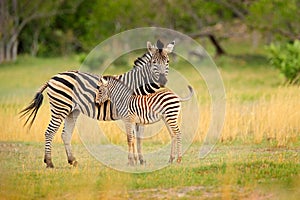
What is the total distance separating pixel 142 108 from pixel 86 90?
852mm

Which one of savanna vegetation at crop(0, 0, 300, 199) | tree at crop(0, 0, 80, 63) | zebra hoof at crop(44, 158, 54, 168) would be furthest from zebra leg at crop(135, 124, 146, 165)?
tree at crop(0, 0, 80, 63)

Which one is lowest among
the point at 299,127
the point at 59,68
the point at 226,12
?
the point at 299,127

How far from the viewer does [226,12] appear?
30.9 meters

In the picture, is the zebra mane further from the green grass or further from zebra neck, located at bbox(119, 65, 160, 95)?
the green grass

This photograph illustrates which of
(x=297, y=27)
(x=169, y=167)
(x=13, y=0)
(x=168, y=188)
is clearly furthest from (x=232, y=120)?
(x=13, y=0)

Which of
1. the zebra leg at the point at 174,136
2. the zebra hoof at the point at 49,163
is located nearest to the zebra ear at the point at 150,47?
the zebra leg at the point at 174,136

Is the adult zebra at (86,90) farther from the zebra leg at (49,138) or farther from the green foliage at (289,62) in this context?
the green foliage at (289,62)

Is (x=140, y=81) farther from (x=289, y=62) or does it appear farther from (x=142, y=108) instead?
(x=289, y=62)

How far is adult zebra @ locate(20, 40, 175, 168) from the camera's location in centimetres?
932

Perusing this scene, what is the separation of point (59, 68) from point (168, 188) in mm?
21859

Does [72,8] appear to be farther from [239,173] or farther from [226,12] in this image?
[239,173]

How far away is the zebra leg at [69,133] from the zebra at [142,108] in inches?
23.2

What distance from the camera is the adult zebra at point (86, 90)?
30.6 ft

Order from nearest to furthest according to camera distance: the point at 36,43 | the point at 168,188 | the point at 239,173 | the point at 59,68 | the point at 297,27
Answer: the point at 168,188 < the point at 239,173 < the point at 297,27 < the point at 59,68 < the point at 36,43
